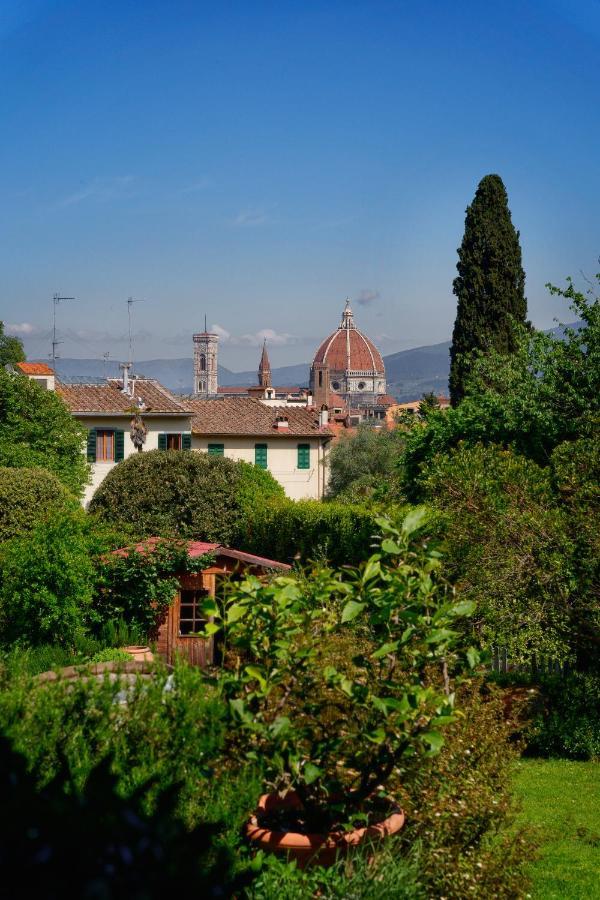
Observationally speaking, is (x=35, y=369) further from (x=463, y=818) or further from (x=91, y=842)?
(x=91, y=842)

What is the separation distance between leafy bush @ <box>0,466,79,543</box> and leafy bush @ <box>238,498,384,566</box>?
5023 mm

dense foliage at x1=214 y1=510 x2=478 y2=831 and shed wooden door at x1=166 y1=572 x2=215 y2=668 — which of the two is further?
shed wooden door at x1=166 y1=572 x2=215 y2=668

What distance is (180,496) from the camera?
26844mm

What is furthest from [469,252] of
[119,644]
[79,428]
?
[119,644]

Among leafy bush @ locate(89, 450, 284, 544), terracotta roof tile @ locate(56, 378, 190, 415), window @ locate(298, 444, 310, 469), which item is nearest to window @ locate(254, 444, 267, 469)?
window @ locate(298, 444, 310, 469)

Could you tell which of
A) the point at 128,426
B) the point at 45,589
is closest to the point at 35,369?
the point at 128,426

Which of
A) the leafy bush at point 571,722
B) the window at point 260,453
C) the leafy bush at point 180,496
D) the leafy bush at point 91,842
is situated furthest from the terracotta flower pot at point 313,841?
the window at point 260,453

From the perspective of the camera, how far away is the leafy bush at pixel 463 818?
19.0ft

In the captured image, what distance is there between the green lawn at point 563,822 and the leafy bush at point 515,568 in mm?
1589

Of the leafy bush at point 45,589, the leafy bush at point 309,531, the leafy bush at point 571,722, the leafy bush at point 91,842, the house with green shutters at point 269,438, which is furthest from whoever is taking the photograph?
the house with green shutters at point 269,438

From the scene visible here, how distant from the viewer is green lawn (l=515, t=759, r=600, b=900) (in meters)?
7.62

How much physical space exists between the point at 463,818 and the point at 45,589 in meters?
11.6

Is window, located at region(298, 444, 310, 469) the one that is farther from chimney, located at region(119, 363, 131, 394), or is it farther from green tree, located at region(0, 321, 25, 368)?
green tree, located at region(0, 321, 25, 368)

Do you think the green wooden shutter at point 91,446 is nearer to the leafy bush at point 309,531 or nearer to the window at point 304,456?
the window at point 304,456
